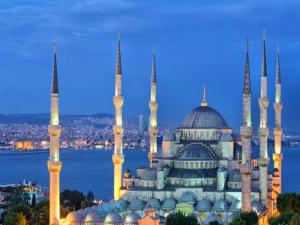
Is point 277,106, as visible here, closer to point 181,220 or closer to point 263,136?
point 263,136

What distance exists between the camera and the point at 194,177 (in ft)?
79.6

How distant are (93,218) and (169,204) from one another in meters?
2.98

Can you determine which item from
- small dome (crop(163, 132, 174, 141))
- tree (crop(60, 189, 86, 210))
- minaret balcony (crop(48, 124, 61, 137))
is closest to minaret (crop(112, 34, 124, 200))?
small dome (crop(163, 132, 174, 141))

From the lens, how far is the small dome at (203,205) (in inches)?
898

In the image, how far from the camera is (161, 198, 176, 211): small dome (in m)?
23.3

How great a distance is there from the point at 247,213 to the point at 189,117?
7527 mm

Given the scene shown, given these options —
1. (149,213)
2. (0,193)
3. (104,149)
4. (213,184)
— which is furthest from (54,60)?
(104,149)

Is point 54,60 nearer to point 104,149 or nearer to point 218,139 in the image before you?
point 218,139

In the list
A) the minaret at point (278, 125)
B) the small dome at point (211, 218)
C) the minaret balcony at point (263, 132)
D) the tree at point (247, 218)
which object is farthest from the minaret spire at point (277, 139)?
the tree at point (247, 218)

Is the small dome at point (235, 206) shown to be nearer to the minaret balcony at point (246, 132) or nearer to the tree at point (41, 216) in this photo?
the minaret balcony at point (246, 132)

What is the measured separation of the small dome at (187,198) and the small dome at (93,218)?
3.08 m

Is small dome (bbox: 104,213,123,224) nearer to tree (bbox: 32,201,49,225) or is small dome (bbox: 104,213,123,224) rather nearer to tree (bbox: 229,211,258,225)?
tree (bbox: 32,201,49,225)

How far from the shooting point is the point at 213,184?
80.3ft

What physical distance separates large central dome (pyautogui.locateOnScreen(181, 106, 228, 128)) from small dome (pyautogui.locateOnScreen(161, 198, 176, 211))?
13.9ft
